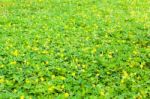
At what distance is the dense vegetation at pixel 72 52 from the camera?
6.54 metres

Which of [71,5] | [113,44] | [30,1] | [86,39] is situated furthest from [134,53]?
[30,1]

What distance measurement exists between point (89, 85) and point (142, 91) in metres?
1.05

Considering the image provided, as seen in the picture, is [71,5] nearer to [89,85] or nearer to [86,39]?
[86,39]

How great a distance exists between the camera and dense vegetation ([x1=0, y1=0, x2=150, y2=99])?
6.54m

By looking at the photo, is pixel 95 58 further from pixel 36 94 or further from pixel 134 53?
pixel 36 94

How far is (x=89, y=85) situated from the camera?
6719 millimetres

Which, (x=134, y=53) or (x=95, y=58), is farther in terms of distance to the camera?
(x=134, y=53)

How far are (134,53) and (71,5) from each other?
4.88 metres

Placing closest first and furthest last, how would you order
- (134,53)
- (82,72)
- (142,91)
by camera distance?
(142,91) → (82,72) → (134,53)

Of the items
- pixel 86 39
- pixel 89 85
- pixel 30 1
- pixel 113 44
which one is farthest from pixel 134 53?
pixel 30 1

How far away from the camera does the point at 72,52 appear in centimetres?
811

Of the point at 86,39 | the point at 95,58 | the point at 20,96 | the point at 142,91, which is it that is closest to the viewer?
the point at 20,96

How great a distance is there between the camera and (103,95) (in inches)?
250

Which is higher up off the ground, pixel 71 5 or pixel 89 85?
pixel 71 5
